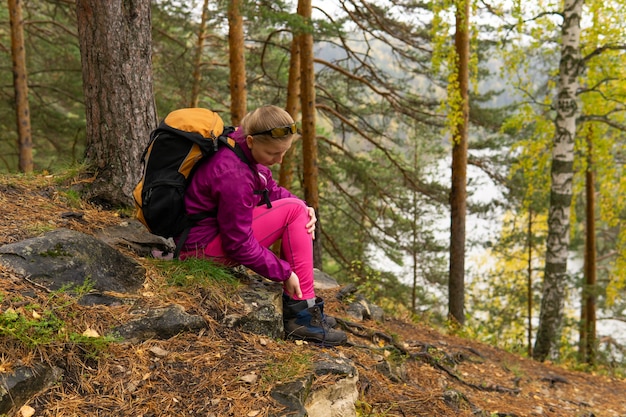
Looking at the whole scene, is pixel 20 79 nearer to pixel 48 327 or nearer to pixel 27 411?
pixel 48 327

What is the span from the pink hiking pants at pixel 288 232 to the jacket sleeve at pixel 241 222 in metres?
0.13

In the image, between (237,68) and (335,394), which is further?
(237,68)

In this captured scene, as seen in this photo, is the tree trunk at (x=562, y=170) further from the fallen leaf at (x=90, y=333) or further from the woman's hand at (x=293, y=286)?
the fallen leaf at (x=90, y=333)

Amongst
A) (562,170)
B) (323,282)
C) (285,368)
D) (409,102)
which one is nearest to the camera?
(285,368)

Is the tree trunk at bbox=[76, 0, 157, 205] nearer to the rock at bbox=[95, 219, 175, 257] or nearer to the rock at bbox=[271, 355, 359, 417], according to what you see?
the rock at bbox=[95, 219, 175, 257]

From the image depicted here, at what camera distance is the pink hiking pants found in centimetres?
303

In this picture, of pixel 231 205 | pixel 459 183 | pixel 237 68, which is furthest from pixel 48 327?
pixel 459 183

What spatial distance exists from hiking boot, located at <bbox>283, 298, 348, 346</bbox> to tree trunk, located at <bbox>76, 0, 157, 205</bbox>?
1.89 meters

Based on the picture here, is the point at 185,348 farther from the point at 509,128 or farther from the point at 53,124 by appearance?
the point at 53,124

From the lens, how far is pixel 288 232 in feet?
9.99

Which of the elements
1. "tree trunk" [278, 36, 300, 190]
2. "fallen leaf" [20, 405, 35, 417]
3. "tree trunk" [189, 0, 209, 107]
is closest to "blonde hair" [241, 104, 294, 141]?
"fallen leaf" [20, 405, 35, 417]

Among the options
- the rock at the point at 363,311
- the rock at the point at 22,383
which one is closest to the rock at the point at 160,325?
the rock at the point at 22,383

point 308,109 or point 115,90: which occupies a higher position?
point 308,109

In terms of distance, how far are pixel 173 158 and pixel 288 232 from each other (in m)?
0.85
